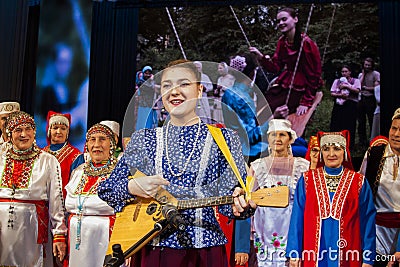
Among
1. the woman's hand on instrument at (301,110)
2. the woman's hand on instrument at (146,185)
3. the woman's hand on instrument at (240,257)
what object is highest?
the woman's hand on instrument at (301,110)

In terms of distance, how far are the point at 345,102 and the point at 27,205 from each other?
4503mm

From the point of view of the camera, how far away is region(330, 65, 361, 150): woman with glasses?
304 inches

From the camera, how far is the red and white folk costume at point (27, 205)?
446 cm

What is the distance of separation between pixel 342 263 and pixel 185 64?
2.30m

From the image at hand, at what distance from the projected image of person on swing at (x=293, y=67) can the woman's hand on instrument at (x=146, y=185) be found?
5.64 m

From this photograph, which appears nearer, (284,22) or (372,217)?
(372,217)

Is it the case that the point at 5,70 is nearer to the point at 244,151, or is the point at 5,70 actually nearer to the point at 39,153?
the point at 39,153

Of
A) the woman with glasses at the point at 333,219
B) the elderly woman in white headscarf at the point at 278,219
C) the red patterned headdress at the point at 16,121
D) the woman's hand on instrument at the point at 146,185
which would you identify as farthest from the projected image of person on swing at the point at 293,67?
the woman's hand on instrument at the point at 146,185

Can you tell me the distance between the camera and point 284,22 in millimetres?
8109

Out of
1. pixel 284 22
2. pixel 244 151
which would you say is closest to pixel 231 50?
pixel 284 22

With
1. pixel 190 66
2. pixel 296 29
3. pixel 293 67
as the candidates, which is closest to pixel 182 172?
pixel 190 66

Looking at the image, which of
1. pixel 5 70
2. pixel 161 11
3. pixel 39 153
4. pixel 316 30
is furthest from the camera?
pixel 161 11

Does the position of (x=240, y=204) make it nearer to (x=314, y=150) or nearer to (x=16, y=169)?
(x=16, y=169)

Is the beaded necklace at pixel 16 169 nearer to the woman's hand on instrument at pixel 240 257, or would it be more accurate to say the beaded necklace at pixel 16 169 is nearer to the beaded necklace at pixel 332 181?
the woman's hand on instrument at pixel 240 257
